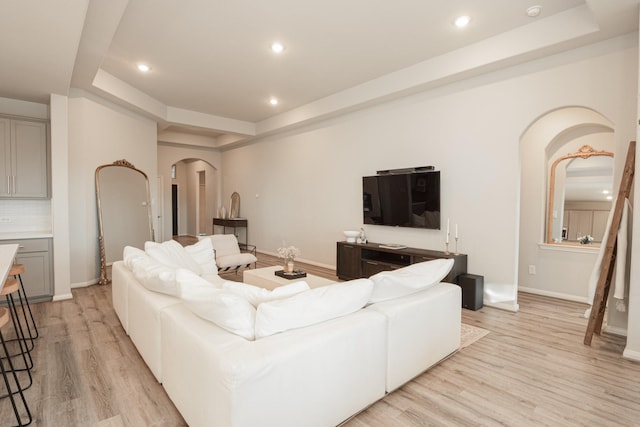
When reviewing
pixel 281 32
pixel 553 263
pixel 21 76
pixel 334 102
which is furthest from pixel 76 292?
pixel 553 263

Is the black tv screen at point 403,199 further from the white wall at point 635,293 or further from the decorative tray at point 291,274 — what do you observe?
the white wall at point 635,293

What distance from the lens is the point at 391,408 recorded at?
2074 mm

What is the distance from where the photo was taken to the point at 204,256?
13.5 feet

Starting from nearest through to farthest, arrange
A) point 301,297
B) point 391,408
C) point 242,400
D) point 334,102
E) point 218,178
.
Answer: point 242,400, point 301,297, point 391,408, point 334,102, point 218,178

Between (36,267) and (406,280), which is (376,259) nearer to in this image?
(406,280)

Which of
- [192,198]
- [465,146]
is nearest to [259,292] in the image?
[465,146]

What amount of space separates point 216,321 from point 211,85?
15.0 feet

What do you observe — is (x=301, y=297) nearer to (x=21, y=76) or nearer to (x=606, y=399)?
(x=606, y=399)

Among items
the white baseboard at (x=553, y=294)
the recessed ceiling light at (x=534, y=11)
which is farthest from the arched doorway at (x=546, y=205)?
the recessed ceiling light at (x=534, y=11)

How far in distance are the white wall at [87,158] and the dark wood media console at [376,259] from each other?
12.6ft

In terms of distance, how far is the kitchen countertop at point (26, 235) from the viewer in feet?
12.9

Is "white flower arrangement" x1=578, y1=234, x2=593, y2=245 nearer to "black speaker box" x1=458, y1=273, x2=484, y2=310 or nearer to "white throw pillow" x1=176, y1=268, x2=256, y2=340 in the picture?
"black speaker box" x1=458, y1=273, x2=484, y2=310

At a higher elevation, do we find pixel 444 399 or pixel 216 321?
pixel 216 321

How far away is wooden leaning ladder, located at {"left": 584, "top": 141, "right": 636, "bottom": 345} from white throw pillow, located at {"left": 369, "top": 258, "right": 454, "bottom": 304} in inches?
60.6
